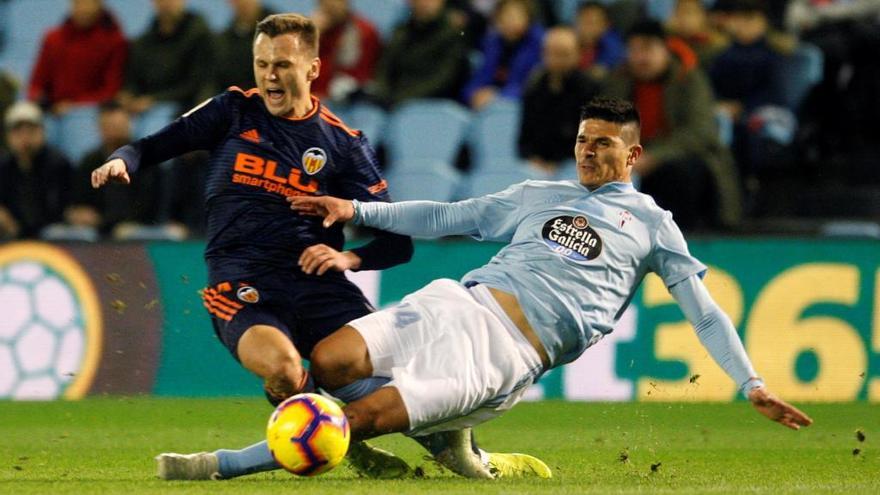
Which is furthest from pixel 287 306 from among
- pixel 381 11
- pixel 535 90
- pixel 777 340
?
pixel 381 11

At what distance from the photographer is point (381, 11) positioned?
1407cm

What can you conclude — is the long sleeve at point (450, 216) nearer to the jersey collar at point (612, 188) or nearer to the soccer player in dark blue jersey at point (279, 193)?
the soccer player in dark blue jersey at point (279, 193)

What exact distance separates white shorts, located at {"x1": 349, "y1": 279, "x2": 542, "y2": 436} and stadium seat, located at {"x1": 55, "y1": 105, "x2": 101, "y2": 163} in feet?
24.0

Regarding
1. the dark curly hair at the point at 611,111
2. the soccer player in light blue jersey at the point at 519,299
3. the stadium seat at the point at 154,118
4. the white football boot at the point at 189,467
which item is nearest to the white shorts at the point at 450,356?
the soccer player in light blue jersey at the point at 519,299

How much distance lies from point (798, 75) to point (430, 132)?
2.99 m

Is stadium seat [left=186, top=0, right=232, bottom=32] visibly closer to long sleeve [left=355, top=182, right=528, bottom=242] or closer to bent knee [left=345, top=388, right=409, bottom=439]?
long sleeve [left=355, top=182, right=528, bottom=242]

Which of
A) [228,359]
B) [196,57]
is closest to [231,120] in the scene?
[228,359]

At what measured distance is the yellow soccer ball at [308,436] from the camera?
6.00 metres

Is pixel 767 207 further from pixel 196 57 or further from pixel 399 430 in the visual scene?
pixel 399 430

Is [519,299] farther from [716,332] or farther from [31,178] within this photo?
[31,178]

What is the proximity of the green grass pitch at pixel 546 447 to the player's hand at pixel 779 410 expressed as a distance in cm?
31

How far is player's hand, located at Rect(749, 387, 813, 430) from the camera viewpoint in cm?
604

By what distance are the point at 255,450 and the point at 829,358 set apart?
5608 mm

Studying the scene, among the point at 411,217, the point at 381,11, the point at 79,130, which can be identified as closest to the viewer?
the point at 411,217
